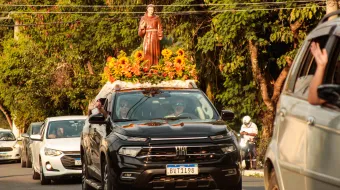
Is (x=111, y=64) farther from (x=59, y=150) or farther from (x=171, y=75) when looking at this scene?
(x=59, y=150)

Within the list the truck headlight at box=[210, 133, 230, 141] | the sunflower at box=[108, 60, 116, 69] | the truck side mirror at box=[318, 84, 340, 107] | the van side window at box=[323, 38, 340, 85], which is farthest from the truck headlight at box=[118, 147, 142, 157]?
the sunflower at box=[108, 60, 116, 69]

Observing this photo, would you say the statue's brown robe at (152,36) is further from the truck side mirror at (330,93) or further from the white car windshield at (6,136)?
the truck side mirror at (330,93)

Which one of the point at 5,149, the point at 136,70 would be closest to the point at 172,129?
the point at 136,70

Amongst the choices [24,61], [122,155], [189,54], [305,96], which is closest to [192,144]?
[122,155]

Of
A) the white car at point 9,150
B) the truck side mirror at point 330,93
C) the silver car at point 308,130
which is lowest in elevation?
the white car at point 9,150

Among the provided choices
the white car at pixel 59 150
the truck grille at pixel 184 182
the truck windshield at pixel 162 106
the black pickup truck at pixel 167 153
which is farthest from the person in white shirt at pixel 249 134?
the truck grille at pixel 184 182

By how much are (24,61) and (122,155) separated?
1819 inches

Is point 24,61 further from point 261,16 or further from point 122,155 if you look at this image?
point 122,155

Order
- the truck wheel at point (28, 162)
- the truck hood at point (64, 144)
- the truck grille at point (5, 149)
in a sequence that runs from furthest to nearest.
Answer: the truck grille at point (5, 149) → the truck wheel at point (28, 162) → the truck hood at point (64, 144)

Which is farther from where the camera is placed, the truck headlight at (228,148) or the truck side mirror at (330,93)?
the truck headlight at (228,148)

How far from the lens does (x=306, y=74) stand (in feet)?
25.3

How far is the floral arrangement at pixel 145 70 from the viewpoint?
2005cm

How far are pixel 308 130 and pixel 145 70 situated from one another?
13.4m

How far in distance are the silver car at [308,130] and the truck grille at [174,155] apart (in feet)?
15.3
